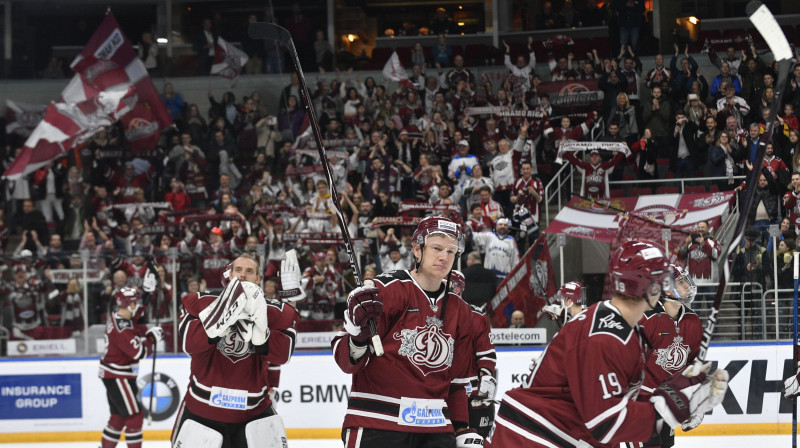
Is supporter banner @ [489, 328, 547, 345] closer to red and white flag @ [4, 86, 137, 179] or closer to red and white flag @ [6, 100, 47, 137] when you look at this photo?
red and white flag @ [4, 86, 137, 179]

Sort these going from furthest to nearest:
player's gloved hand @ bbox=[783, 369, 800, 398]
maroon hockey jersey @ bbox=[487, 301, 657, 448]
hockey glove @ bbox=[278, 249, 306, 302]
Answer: player's gloved hand @ bbox=[783, 369, 800, 398] → hockey glove @ bbox=[278, 249, 306, 302] → maroon hockey jersey @ bbox=[487, 301, 657, 448]

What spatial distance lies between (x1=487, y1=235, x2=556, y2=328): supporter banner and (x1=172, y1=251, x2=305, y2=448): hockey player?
483 cm

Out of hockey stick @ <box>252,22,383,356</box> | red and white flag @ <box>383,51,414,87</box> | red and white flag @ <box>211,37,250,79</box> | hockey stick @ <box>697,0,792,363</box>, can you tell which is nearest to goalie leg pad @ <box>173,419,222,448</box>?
hockey stick @ <box>252,22,383,356</box>

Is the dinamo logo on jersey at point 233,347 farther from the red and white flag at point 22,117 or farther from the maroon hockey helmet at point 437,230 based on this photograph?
the red and white flag at point 22,117

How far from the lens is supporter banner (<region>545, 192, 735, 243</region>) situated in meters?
A: 10.5

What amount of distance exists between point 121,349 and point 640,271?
5664 millimetres

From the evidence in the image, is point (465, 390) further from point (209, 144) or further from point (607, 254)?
point (209, 144)

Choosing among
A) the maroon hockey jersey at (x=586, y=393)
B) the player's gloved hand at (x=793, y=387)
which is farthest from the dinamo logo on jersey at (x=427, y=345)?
the player's gloved hand at (x=793, y=387)

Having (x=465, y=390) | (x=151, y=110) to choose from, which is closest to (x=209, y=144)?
(x=151, y=110)

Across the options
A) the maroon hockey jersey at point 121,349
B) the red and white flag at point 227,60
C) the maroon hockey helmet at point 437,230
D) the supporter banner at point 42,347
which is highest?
the red and white flag at point 227,60

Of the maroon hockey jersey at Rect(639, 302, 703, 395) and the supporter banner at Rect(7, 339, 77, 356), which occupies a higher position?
the maroon hockey jersey at Rect(639, 302, 703, 395)

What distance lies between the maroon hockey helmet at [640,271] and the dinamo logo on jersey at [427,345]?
3.43ft

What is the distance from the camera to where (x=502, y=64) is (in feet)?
55.7

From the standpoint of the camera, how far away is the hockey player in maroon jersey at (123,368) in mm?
7910
